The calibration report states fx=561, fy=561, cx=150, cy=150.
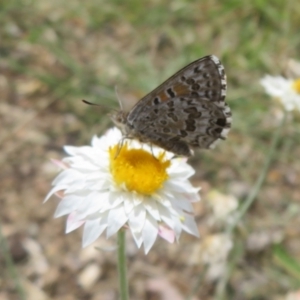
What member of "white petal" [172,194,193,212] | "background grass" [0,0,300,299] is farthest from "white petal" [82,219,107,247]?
"background grass" [0,0,300,299]

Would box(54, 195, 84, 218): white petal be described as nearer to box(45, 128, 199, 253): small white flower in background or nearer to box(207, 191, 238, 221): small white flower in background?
box(45, 128, 199, 253): small white flower in background

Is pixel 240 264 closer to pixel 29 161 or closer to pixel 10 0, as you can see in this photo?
pixel 29 161

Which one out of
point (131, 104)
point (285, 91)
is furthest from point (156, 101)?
point (131, 104)

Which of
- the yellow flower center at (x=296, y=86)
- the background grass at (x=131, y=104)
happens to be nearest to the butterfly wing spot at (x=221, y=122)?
the background grass at (x=131, y=104)

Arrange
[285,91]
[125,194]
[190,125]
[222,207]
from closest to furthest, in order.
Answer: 1. [125,194]
2. [190,125]
3. [222,207]
4. [285,91]

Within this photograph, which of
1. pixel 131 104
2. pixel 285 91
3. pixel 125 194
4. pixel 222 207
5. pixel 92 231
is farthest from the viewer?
pixel 131 104

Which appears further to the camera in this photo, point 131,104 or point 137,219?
point 131,104

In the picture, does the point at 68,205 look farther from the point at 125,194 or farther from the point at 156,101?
the point at 156,101
